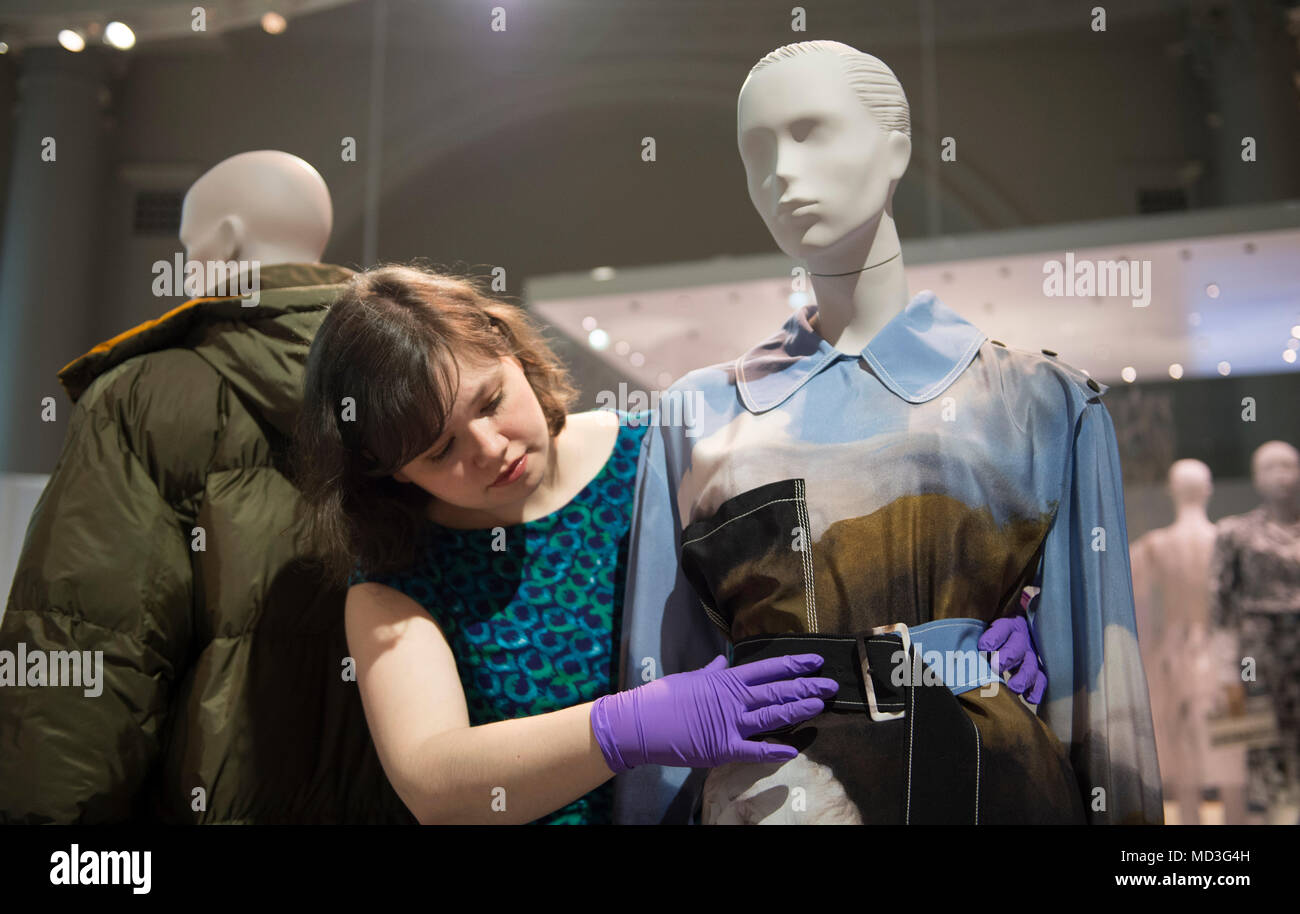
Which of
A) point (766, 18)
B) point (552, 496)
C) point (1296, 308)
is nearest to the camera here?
point (552, 496)

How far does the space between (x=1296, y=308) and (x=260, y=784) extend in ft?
6.84

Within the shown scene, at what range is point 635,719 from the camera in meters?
1.28

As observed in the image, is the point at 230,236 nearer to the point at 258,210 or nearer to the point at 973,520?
the point at 258,210

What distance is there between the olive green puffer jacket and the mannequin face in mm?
887

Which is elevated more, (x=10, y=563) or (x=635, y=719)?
(x=10, y=563)

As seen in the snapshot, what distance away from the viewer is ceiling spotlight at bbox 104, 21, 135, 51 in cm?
202

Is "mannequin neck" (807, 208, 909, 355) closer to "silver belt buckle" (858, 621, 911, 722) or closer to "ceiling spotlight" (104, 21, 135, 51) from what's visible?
"silver belt buckle" (858, 621, 911, 722)

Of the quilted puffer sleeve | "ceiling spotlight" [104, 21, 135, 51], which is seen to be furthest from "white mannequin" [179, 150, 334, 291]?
the quilted puffer sleeve

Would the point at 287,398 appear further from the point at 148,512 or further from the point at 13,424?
the point at 13,424

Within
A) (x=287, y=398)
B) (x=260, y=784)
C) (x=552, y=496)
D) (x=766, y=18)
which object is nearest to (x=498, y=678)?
(x=552, y=496)

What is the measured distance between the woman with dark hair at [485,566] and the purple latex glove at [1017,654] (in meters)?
0.22

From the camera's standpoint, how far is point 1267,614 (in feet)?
7.79

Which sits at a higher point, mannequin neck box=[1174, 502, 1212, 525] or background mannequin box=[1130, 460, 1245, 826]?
mannequin neck box=[1174, 502, 1212, 525]
